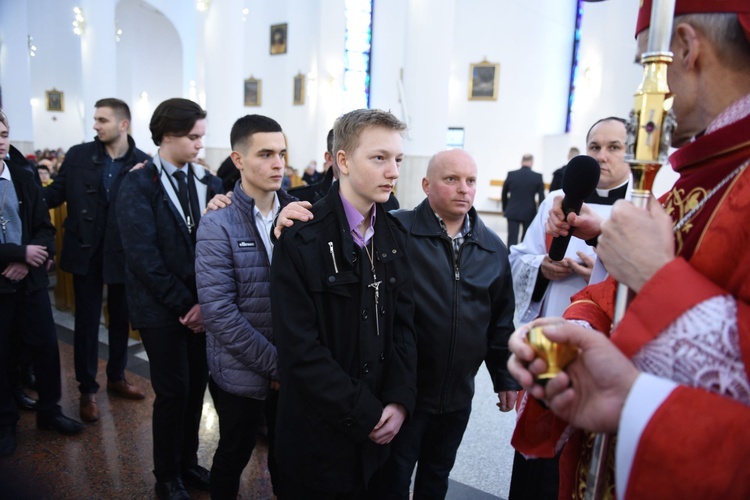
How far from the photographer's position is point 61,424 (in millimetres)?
3008

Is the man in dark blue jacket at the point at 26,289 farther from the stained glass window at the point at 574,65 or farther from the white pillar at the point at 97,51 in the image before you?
the stained glass window at the point at 574,65

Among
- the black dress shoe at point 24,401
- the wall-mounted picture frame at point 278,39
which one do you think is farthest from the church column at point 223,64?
the black dress shoe at point 24,401

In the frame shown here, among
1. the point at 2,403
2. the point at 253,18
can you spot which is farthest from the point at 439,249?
the point at 253,18

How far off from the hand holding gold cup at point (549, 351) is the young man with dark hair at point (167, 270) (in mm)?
1867

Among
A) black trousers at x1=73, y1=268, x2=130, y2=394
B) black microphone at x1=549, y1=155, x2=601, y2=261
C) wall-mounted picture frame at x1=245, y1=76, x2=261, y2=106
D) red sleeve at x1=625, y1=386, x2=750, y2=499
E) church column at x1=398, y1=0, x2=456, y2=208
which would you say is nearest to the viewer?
red sleeve at x1=625, y1=386, x2=750, y2=499

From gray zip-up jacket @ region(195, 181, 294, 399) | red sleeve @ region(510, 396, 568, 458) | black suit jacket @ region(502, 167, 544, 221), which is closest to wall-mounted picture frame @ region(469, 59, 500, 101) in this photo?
black suit jacket @ region(502, 167, 544, 221)

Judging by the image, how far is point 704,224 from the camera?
3.11 ft

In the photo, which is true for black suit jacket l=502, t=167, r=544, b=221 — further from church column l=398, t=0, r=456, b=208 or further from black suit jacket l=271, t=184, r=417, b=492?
black suit jacket l=271, t=184, r=417, b=492

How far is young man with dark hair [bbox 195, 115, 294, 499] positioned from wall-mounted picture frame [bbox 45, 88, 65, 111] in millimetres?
21814

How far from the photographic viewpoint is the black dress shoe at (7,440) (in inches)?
108

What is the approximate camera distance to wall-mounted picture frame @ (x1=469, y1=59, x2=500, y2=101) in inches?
640

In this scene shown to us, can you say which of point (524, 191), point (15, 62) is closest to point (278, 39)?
point (15, 62)

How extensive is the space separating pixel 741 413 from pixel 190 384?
243 cm

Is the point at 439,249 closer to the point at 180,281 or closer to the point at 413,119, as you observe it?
the point at 180,281
